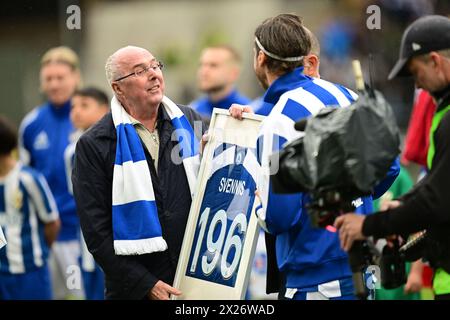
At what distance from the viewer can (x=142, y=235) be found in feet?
22.9

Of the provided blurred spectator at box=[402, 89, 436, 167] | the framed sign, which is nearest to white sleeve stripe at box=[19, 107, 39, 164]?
blurred spectator at box=[402, 89, 436, 167]

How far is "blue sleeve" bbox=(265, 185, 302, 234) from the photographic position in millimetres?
6121

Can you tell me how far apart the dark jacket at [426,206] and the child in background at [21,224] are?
5.65 meters

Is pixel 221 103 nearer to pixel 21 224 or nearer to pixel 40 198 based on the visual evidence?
pixel 40 198

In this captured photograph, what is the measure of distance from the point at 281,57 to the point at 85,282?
5.88 metres

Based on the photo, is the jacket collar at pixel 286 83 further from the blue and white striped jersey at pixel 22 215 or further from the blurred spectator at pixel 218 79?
the blurred spectator at pixel 218 79

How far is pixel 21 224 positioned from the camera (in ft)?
35.8

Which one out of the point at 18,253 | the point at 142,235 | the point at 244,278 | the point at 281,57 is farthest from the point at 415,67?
the point at 18,253

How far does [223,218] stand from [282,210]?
756 millimetres

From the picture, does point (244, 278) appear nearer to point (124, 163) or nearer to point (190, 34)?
point (124, 163)

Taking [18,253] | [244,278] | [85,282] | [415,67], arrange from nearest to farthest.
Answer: [415,67]
[244,278]
[18,253]
[85,282]

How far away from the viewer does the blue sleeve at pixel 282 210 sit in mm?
6121

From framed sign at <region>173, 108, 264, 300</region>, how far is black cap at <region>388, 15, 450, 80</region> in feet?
A: 3.05

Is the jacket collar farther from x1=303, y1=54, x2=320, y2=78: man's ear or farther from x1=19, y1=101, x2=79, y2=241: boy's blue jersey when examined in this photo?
x1=19, y1=101, x2=79, y2=241: boy's blue jersey
